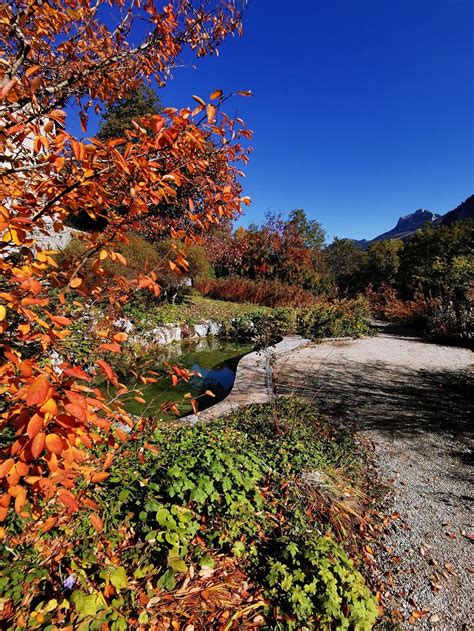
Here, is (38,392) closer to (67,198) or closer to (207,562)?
(67,198)

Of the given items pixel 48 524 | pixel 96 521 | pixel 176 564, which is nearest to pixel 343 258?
pixel 176 564

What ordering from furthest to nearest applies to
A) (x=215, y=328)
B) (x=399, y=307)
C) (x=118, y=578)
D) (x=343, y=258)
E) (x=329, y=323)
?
(x=343, y=258), (x=399, y=307), (x=215, y=328), (x=329, y=323), (x=118, y=578)

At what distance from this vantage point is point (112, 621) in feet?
4.54

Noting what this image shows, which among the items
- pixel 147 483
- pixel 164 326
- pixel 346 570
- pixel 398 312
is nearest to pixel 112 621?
pixel 147 483

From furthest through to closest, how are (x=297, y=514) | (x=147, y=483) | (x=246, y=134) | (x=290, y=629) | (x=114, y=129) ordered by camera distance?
(x=114, y=129) → (x=297, y=514) → (x=147, y=483) → (x=246, y=134) → (x=290, y=629)

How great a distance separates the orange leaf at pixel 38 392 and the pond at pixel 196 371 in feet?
10.6

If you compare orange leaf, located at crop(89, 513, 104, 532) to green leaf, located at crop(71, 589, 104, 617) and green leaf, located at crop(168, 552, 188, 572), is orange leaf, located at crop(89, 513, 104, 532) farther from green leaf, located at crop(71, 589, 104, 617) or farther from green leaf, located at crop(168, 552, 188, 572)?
green leaf, located at crop(168, 552, 188, 572)

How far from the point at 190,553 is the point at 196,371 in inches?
148

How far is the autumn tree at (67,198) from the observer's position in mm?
882

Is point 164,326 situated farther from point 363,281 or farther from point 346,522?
point 363,281

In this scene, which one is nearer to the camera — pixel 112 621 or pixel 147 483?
pixel 112 621

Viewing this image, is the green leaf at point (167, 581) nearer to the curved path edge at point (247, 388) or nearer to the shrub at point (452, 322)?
the curved path edge at point (247, 388)

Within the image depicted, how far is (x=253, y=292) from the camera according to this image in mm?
15695

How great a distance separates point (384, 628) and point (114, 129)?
77.3 ft
